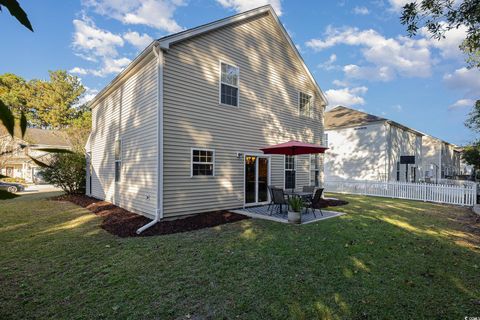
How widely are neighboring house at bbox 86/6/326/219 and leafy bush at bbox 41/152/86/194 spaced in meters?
2.41

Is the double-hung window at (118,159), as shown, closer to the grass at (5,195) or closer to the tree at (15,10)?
Answer: the grass at (5,195)

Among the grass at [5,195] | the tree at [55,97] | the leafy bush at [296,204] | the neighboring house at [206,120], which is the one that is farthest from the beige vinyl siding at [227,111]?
the tree at [55,97]

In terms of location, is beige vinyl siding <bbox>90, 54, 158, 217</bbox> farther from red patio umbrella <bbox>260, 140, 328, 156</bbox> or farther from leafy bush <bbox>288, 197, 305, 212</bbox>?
leafy bush <bbox>288, 197, 305, 212</bbox>

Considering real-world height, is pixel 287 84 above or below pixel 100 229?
above

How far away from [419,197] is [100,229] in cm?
1619

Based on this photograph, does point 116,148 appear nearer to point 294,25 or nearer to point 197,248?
point 197,248

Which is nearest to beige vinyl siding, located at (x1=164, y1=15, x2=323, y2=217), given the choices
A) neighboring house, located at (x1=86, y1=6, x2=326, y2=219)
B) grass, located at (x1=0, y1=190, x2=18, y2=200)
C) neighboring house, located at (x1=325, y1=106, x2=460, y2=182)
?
neighboring house, located at (x1=86, y1=6, x2=326, y2=219)

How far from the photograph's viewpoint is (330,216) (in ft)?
30.1

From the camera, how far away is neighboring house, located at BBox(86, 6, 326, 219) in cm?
822

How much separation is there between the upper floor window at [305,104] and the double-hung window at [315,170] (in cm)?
226

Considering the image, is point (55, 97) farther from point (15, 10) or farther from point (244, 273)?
point (15, 10)

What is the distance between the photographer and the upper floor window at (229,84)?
9.73 metres

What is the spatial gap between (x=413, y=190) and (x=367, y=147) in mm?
5731

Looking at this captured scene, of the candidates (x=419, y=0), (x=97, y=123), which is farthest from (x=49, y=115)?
(x=419, y=0)
